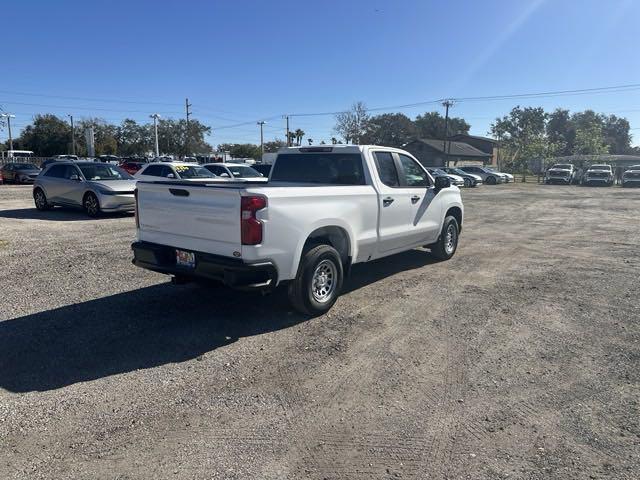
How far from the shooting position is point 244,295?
257 inches

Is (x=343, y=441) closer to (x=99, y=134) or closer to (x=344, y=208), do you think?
(x=344, y=208)

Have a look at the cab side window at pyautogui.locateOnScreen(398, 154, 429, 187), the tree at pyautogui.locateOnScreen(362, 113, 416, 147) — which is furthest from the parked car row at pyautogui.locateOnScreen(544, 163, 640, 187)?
the tree at pyautogui.locateOnScreen(362, 113, 416, 147)

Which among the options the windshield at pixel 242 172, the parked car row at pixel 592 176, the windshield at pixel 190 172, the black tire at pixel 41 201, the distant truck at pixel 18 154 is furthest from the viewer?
the distant truck at pixel 18 154

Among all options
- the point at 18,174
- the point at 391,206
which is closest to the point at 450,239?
the point at 391,206

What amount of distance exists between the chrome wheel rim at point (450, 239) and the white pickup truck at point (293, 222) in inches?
55.1

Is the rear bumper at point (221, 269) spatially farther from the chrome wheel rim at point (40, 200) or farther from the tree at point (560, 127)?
the tree at point (560, 127)

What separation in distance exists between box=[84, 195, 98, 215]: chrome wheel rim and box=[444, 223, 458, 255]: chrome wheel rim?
9.94 metres

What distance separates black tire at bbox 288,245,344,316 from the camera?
211 inches

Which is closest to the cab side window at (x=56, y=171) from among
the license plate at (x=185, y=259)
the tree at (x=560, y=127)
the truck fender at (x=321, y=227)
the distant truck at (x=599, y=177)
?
the license plate at (x=185, y=259)

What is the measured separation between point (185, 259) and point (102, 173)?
10.7m

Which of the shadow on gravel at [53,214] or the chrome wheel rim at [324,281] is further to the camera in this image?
the shadow on gravel at [53,214]

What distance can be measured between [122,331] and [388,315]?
3.01 m

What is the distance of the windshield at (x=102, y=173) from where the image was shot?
46.8ft

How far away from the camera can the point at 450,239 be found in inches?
355
